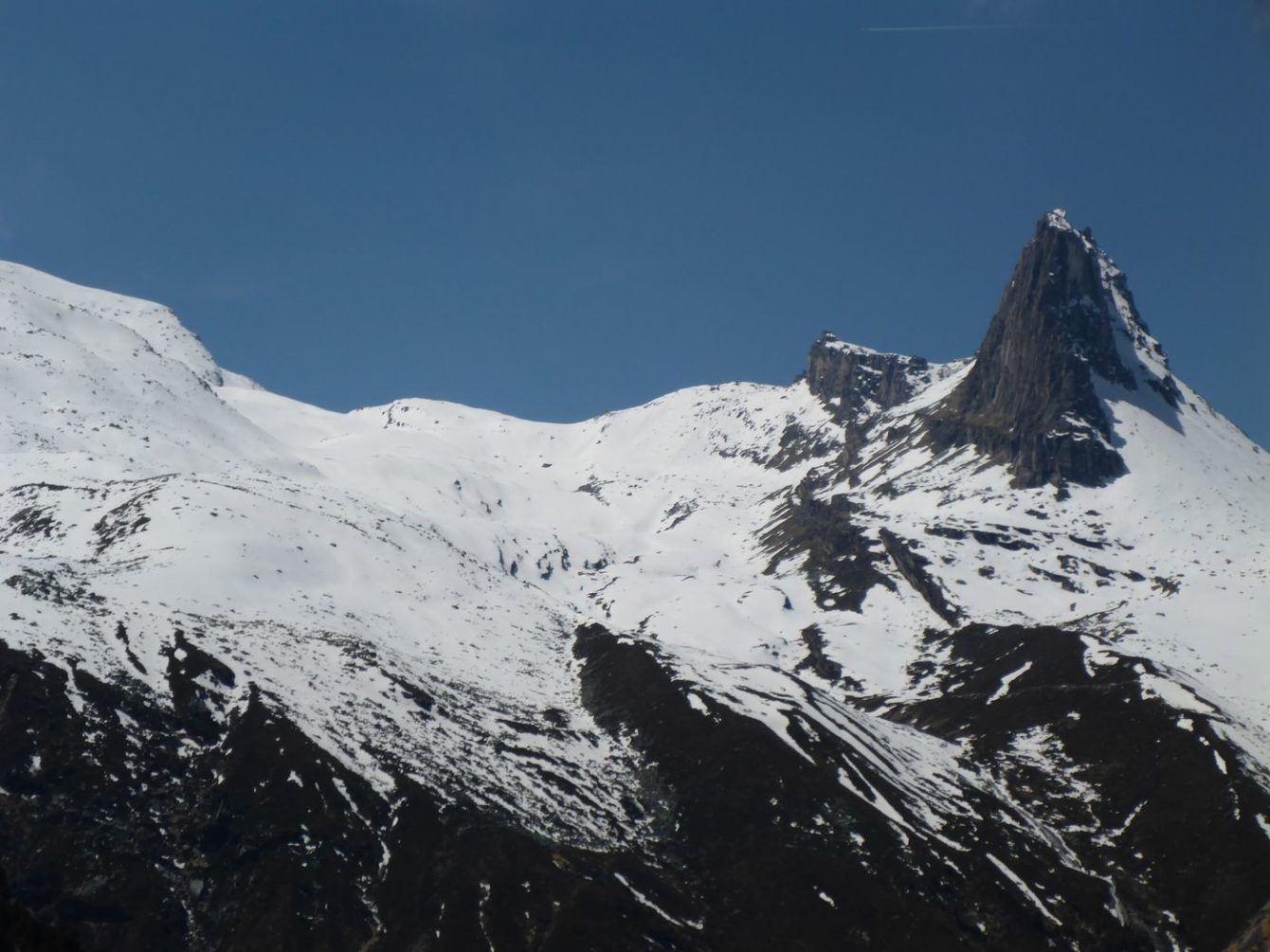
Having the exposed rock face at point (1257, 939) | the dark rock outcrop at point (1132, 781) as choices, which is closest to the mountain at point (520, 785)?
the dark rock outcrop at point (1132, 781)

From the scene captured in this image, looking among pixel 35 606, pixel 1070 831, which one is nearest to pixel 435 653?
pixel 35 606

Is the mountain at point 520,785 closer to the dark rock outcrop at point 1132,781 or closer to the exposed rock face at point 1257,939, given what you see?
the dark rock outcrop at point 1132,781

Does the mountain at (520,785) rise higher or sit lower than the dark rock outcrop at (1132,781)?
lower

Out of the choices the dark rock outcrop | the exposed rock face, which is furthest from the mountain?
the exposed rock face

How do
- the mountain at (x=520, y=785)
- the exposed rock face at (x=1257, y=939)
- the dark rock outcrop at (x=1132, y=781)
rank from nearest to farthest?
the exposed rock face at (x=1257, y=939), the mountain at (x=520, y=785), the dark rock outcrop at (x=1132, y=781)

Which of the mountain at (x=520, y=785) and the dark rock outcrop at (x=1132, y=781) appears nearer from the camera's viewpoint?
the mountain at (x=520, y=785)

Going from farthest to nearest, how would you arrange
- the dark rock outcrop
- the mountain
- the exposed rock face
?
1. the dark rock outcrop
2. the mountain
3. the exposed rock face

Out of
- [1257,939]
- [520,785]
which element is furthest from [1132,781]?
[1257,939]

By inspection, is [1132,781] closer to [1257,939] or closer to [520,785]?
[520,785]

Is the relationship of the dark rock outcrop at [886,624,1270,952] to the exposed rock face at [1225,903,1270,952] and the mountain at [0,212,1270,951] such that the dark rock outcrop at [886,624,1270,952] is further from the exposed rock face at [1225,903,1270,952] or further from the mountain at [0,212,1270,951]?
the exposed rock face at [1225,903,1270,952]

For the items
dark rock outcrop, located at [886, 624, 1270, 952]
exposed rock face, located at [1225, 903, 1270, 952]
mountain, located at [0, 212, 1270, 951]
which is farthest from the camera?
dark rock outcrop, located at [886, 624, 1270, 952]

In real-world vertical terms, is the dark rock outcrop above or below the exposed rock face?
above

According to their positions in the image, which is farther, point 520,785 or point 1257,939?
point 520,785

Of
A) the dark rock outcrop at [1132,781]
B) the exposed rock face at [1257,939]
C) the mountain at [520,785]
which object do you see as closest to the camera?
the exposed rock face at [1257,939]
